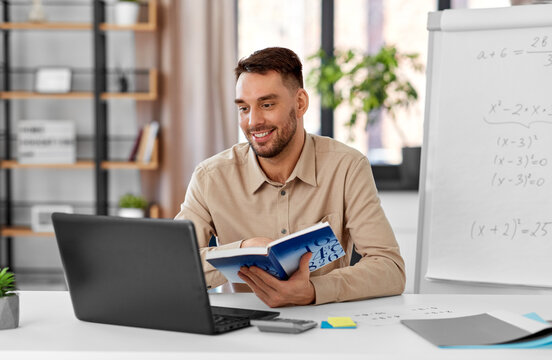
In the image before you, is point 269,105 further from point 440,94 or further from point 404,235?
point 404,235

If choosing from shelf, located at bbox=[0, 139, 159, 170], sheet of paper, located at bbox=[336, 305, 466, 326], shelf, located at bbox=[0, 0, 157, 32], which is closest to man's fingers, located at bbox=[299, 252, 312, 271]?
sheet of paper, located at bbox=[336, 305, 466, 326]

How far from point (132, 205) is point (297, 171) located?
2177 millimetres

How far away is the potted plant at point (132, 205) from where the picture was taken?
383 cm

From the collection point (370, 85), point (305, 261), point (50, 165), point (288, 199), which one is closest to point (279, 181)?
point (288, 199)

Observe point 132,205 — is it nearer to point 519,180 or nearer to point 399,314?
point 519,180

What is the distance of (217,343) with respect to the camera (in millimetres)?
1135

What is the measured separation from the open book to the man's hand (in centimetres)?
1

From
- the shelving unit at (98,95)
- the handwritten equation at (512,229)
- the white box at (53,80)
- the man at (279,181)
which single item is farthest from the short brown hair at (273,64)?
the white box at (53,80)

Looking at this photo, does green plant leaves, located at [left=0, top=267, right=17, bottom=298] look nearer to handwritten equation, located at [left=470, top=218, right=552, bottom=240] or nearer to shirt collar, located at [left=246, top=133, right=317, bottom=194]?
shirt collar, located at [left=246, top=133, right=317, bottom=194]

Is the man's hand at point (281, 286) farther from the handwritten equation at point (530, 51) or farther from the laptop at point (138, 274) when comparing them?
the handwritten equation at point (530, 51)

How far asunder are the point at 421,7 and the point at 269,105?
94.6 inches

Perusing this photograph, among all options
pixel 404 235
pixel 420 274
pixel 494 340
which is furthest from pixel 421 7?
pixel 494 340

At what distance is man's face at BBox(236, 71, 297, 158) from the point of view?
1.81m

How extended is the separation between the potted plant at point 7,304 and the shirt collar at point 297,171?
760 millimetres
